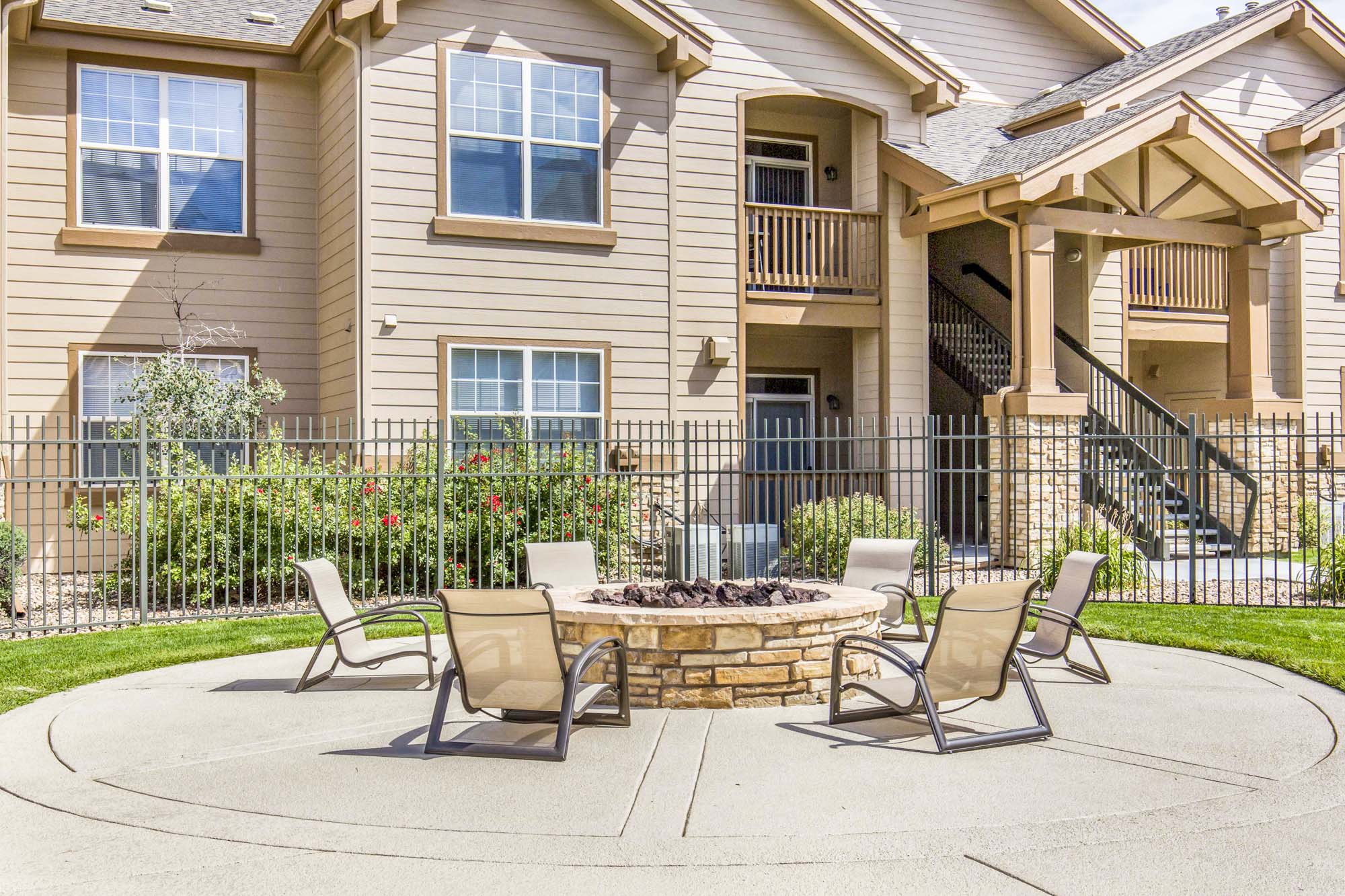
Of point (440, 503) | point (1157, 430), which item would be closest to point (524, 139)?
point (440, 503)

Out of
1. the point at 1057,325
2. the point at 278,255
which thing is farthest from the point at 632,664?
the point at 1057,325

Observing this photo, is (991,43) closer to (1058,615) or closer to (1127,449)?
(1127,449)

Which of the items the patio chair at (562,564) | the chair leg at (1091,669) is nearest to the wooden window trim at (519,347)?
the patio chair at (562,564)

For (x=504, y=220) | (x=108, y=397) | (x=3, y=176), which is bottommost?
(x=108, y=397)

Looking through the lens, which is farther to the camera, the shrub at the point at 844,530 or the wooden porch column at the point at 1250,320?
the wooden porch column at the point at 1250,320

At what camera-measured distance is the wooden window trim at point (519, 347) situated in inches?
563

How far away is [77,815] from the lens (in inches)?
208

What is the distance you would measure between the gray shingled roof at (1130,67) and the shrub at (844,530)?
748cm

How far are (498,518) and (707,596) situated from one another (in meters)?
5.40

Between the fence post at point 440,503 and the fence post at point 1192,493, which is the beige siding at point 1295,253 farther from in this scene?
the fence post at point 440,503

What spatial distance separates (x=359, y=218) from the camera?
46.0 ft

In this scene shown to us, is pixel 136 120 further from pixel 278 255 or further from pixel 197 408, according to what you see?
pixel 197 408

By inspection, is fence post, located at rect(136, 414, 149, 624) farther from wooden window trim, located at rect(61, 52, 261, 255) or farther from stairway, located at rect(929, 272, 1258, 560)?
stairway, located at rect(929, 272, 1258, 560)

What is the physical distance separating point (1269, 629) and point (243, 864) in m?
9.21
